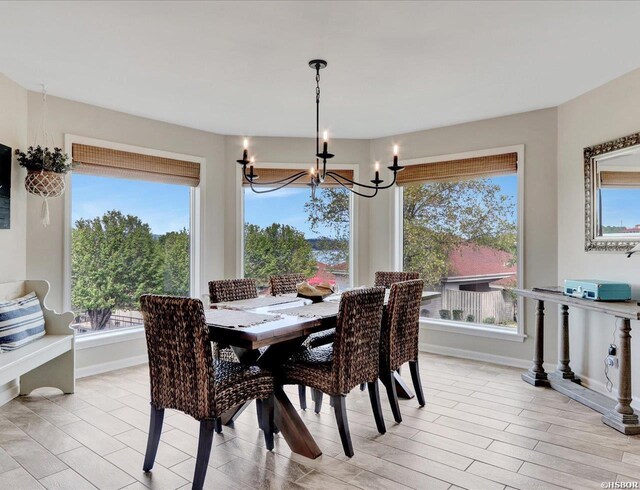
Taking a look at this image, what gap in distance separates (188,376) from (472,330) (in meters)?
3.31

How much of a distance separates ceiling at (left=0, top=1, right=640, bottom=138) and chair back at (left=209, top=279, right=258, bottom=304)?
1.60 m

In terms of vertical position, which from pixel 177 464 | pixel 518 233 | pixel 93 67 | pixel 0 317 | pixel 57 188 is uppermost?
pixel 93 67

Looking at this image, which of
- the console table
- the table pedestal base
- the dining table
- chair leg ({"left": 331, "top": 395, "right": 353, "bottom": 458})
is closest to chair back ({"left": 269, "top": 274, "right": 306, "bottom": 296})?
the dining table

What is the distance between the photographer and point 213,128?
474 cm

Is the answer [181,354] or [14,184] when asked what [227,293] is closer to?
[181,354]

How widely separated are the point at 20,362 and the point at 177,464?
4.38 ft

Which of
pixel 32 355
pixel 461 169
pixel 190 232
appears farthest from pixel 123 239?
pixel 461 169

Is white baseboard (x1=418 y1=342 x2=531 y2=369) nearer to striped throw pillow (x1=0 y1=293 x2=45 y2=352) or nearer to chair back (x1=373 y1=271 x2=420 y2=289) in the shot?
chair back (x1=373 y1=271 x2=420 y2=289)

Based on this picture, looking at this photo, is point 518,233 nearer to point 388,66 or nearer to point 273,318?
point 388,66

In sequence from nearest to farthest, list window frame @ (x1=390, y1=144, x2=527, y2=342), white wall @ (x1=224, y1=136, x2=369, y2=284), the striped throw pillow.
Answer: the striped throw pillow < window frame @ (x1=390, y1=144, x2=527, y2=342) < white wall @ (x1=224, y1=136, x2=369, y2=284)

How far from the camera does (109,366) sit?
4102 mm

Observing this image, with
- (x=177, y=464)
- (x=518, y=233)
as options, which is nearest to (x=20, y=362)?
(x=177, y=464)

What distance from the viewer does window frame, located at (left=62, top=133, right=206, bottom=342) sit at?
386cm

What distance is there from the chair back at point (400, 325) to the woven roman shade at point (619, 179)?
5.80ft
